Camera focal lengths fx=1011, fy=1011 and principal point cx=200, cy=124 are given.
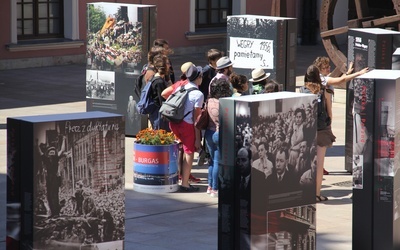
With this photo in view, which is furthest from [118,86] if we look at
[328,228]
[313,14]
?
[313,14]

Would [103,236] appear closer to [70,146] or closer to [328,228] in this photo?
[70,146]

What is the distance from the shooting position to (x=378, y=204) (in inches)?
336

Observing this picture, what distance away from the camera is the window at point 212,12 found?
25.3m

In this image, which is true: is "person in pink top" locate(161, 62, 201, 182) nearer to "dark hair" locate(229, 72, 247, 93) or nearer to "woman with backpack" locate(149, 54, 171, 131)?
"woman with backpack" locate(149, 54, 171, 131)

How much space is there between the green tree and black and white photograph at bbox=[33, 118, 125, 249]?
24.4 feet

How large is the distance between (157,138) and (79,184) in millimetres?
4043

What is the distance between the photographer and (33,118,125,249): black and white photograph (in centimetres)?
688

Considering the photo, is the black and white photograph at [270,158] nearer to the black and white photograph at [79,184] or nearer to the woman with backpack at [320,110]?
the black and white photograph at [79,184]

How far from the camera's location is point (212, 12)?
83.9ft

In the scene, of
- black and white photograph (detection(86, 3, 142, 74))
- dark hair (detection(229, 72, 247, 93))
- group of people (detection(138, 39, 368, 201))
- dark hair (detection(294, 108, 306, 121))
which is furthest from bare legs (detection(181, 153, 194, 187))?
dark hair (detection(294, 108, 306, 121))

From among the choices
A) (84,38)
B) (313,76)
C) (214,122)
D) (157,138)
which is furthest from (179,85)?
(84,38)

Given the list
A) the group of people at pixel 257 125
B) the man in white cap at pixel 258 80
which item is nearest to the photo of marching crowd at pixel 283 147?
the group of people at pixel 257 125

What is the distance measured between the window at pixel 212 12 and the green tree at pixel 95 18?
1056 cm

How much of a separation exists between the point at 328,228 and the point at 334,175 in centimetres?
262
